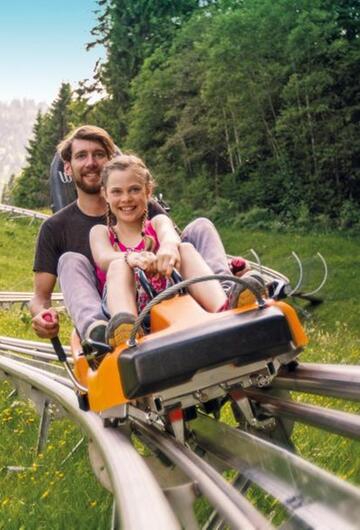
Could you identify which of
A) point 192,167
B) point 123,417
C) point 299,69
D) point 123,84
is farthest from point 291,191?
point 123,417

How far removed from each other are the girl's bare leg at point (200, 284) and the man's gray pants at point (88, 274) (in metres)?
0.13

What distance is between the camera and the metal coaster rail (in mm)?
1557

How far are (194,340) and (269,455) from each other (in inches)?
20.9

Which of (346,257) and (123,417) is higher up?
(123,417)

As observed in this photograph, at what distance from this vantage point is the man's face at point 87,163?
172 inches

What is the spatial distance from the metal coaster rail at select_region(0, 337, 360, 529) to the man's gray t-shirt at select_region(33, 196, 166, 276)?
1171 millimetres

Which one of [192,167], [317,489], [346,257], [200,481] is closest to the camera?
[317,489]

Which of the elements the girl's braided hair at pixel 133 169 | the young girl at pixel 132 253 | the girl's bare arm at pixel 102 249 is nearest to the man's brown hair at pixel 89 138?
the young girl at pixel 132 253

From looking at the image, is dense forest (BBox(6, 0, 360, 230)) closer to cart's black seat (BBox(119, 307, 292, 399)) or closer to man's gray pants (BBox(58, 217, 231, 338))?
man's gray pants (BBox(58, 217, 231, 338))

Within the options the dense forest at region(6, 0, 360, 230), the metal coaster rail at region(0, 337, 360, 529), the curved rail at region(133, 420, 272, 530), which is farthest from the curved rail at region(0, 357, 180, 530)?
the dense forest at region(6, 0, 360, 230)

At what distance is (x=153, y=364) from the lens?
2418 mm

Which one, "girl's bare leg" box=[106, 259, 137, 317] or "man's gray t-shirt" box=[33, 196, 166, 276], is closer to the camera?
"girl's bare leg" box=[106, 259, 137, 317]

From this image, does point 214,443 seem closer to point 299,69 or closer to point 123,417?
point 123,417

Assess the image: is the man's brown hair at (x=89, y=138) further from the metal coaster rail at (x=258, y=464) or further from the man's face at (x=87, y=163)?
the metal coaster rail at (x=258, y=464)
